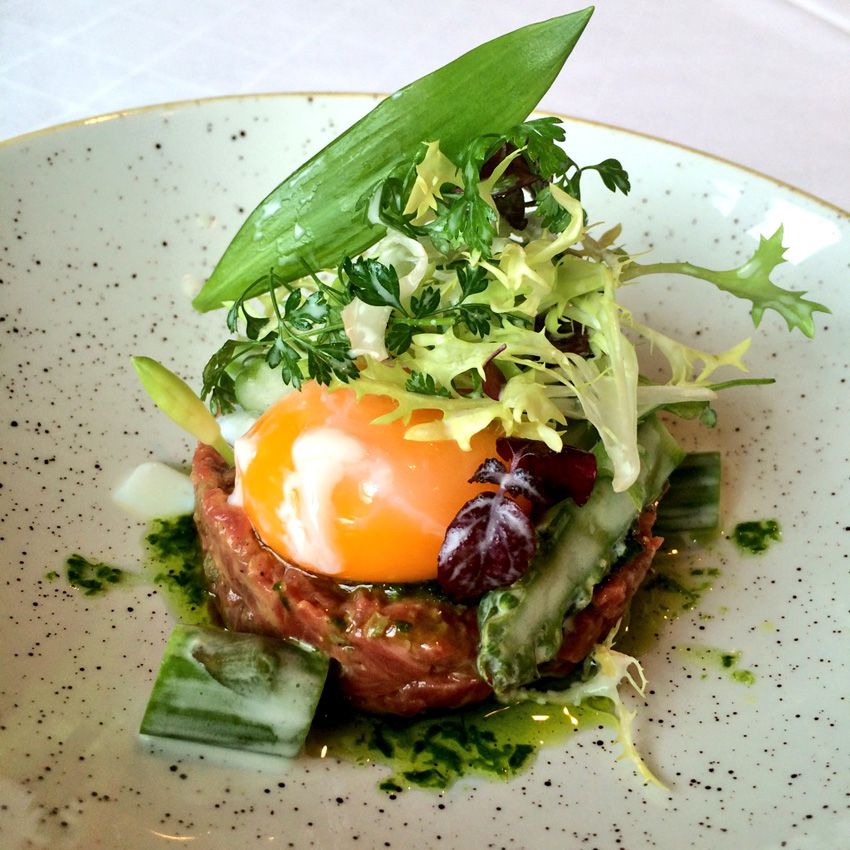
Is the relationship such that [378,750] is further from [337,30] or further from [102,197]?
[337,30]

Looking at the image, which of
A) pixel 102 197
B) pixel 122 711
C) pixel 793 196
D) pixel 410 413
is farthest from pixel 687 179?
pixel 122 711

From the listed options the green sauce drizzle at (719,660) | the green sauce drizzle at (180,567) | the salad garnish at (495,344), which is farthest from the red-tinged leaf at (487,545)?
the green sauce drizzle at (180,567)

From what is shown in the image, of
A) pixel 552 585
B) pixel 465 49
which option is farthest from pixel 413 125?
pixel 465 49

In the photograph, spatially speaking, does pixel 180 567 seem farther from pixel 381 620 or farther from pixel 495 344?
pixel 495 344

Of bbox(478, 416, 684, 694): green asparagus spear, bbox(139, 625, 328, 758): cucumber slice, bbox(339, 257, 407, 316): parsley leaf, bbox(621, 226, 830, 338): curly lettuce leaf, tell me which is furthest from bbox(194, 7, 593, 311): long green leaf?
bbox(139, 625, 328, 758): cucumber slice

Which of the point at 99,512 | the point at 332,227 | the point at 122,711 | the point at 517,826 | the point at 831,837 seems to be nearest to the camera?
the point at 831,837

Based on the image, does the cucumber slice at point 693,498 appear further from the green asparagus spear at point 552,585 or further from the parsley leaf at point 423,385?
the parsley leaf at point 423,385
